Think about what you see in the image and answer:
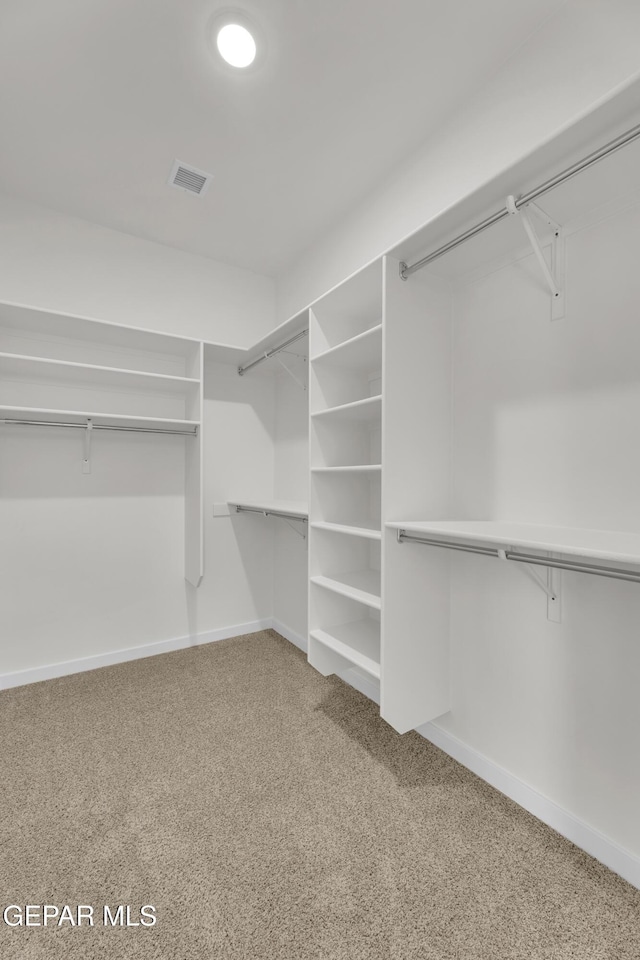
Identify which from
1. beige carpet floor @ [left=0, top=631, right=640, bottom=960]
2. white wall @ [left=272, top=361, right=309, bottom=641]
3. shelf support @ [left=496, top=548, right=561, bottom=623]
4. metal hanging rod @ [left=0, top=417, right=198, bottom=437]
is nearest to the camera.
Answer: beige carpet floor @ [left=0, top=631, right=640, bottom=960]

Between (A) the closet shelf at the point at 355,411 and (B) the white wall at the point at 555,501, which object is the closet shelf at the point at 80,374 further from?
(B) the white wall at the point at 555,501

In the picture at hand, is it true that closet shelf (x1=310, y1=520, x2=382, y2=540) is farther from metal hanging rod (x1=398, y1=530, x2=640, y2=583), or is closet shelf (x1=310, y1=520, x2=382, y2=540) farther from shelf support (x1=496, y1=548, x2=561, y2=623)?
shelf support (x1=496, y1=548, x2=561, y2=623)

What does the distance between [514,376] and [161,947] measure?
83.4 inches

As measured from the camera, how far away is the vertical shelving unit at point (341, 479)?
2029 millimetres

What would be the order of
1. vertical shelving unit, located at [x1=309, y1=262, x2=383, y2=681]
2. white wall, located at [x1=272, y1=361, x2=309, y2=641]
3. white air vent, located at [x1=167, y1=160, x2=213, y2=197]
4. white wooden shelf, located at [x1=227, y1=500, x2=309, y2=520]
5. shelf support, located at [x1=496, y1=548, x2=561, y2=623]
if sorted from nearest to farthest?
shelf support, located at [x1=496, y1=548, x2=561, y2=623] → vertical shelving unit, located at [x1=309, y1=262, x2=383, y2=681] → white air vent, located at [x1=167, y1=160, x2=213, y2=197] → white wooden shelf, located at [x1=227, y1=500, x2=309, y2=520] → white wall, located at [x1=272, y1=361, x2=309, y2=641]

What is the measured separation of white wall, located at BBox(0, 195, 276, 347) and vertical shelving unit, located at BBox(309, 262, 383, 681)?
1.36 metres

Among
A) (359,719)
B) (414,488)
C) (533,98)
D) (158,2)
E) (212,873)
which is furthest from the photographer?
(359,719)

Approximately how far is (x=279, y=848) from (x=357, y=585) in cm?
101

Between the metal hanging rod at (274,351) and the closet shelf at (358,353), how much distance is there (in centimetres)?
36

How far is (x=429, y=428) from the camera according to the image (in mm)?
1801

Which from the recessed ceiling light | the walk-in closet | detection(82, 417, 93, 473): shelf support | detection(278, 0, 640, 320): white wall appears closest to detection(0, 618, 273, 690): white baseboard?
the walk-in closet

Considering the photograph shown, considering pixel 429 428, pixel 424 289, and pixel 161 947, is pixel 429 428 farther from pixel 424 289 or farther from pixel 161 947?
pixel 161 947

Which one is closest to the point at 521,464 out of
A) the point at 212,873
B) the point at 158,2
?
the point at 212,873

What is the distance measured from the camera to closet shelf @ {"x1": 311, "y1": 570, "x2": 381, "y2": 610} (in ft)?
5.87
